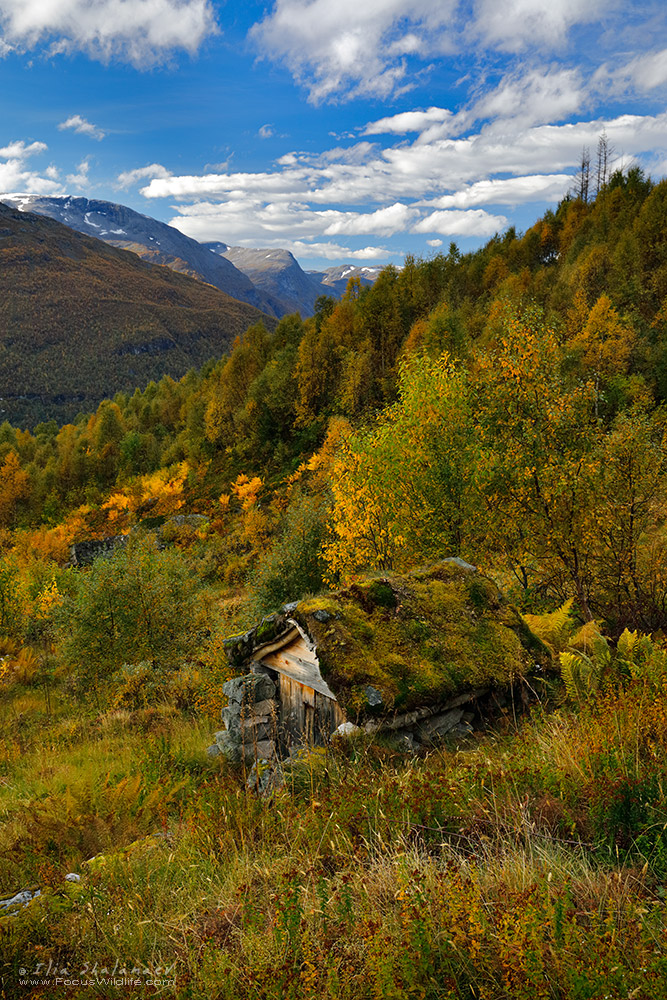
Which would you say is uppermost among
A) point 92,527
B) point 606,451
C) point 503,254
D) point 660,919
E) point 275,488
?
point 503,254

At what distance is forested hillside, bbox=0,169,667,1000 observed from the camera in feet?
7.82

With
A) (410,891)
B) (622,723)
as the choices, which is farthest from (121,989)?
(622,723)

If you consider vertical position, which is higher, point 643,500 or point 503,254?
point 503,254

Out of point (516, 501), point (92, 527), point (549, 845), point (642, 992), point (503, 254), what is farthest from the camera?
point (503, 254)

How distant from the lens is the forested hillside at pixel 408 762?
238 centimetres

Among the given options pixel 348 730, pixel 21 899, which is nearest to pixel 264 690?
pixel 348 730

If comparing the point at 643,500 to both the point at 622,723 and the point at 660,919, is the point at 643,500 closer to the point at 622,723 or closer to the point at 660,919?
the point at 622,723

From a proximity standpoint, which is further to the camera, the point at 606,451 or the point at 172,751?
the point at 606,451

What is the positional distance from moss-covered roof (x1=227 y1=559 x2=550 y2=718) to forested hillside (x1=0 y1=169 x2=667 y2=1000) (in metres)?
0.08

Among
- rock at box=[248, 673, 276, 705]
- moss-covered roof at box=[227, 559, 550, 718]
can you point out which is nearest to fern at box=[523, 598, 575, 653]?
moss-covered roof at box=[227, 559, 550, 718]

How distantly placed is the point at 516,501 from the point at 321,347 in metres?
53.9

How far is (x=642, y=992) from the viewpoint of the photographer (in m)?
1.92

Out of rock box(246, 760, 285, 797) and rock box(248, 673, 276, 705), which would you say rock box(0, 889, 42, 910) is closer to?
rock box(246, 760, 285, 797)

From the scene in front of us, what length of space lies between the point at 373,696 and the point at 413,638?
1118 mm
